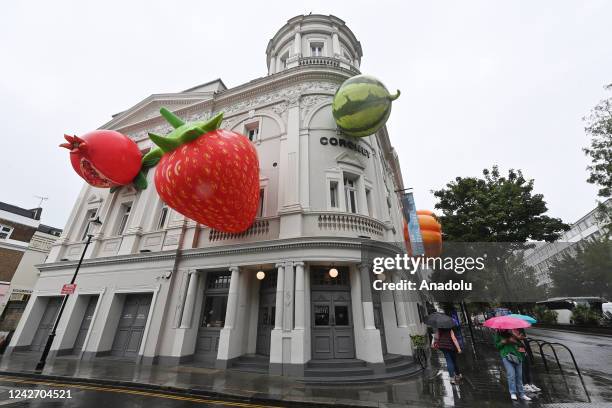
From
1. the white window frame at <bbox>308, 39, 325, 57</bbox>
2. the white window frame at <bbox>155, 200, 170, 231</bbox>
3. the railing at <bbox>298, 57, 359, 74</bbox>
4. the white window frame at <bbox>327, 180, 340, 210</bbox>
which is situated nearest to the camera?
the white window frame at <bbox>327, 180, 340, 210</bbox>

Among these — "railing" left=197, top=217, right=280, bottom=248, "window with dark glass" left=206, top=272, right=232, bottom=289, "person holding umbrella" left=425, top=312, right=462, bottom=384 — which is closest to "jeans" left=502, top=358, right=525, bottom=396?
"person holding umbrella" left=425, top=312, right=462, bottom=384

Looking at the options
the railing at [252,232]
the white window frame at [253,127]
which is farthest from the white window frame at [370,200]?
the white window frame at [253,127]

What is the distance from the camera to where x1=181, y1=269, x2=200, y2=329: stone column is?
10242 mm

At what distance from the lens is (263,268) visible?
34.6 feet

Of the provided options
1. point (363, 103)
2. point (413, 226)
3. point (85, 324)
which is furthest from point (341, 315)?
point (85, 324)

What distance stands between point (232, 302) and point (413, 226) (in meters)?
8.09

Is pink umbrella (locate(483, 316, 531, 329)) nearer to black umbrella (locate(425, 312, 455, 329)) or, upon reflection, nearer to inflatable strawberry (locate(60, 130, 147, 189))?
black umbrella (locate(425, 312, 455, 329))

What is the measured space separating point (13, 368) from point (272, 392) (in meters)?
10.5

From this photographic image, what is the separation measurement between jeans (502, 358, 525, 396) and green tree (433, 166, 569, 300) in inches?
377

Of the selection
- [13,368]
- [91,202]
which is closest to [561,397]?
[13,368]

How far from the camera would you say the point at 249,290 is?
1055cm

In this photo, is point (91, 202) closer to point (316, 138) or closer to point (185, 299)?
point (185, 299)

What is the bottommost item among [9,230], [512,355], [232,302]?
[512,355]

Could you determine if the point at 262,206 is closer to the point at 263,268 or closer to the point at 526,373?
the point at 263,268
